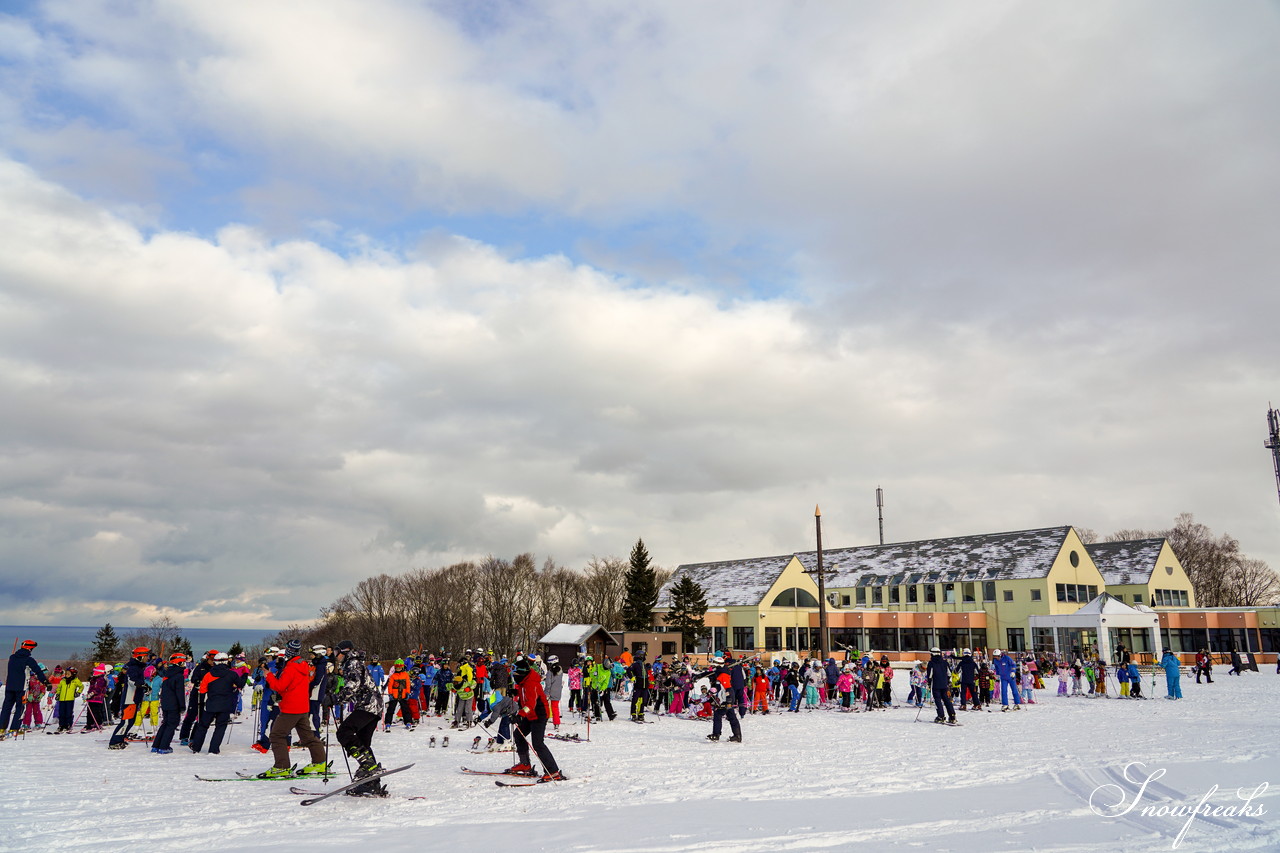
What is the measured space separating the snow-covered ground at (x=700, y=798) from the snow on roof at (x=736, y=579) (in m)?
45.3

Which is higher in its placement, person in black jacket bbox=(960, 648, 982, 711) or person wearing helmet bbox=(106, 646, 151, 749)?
person wearing helmet bbox=(106, 646, 151, 749)

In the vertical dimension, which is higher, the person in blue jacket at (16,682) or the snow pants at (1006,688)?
the person in blue jacket at (16,682)

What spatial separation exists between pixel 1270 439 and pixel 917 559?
2726 centimetres

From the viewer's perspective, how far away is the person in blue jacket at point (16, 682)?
15.6 metres

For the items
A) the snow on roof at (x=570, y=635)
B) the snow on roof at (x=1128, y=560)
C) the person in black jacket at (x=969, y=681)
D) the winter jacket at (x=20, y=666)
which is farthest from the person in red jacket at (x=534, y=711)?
the snow on roof at (x=1128, y=560)

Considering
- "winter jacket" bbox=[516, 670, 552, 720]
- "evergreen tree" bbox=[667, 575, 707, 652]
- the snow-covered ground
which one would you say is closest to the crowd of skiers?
"winter jacket" bbox=[516, 670, 552, 720]

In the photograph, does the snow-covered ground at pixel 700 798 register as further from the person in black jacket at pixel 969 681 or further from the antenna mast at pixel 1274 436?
the antenna mast at pixel 1274 436

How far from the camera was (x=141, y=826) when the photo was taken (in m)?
8.19

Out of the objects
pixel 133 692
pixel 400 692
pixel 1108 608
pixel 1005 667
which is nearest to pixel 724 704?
pixel 400 692

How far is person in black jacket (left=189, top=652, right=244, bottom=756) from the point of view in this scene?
13.4 meters

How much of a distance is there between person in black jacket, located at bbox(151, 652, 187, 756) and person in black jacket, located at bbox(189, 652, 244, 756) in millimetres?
336

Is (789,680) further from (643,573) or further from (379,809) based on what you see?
(643,573)

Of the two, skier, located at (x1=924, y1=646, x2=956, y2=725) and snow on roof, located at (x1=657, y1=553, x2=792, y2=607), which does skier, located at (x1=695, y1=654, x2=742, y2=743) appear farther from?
snow on roof, located at (x1=657, y1=553, x2=792, y2=607)

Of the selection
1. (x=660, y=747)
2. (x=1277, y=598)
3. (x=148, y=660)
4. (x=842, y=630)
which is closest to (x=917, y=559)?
(x=842, y=630)
